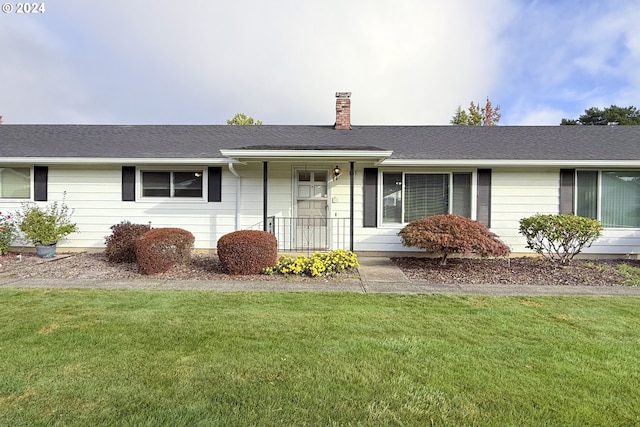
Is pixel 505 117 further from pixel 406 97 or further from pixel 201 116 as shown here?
pixel 201 116

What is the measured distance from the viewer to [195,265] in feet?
22.7

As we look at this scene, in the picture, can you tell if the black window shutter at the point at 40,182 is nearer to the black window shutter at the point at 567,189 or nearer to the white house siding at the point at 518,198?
the white house siding at the point at 518,198

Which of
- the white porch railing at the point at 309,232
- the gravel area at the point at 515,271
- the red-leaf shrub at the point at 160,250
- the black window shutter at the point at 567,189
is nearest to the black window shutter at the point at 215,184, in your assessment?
the white porch railing at the point at 309,232

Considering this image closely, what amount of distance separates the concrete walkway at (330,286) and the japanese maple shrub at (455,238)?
108 cm

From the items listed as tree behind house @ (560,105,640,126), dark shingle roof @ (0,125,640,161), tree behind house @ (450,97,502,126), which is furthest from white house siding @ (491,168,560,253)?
tree behind house @ (560,105,640,126)

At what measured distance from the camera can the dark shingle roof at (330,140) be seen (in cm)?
821

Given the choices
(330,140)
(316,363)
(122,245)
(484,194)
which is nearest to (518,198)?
(484,194)

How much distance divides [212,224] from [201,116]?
21.2 metres

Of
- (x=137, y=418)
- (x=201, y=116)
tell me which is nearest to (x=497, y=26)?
(x=137, y=418)

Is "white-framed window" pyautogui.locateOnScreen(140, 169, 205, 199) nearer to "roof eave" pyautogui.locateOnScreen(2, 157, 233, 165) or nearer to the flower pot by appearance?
"roof eave" pyautogui.locateOnScreen(2, 157, 233, 165)

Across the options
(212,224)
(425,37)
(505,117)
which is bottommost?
(212,224)

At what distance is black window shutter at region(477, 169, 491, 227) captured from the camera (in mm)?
8250

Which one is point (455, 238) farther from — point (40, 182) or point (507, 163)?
point (40, 182)

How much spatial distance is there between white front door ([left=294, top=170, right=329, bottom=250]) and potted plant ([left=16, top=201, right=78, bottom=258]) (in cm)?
594
